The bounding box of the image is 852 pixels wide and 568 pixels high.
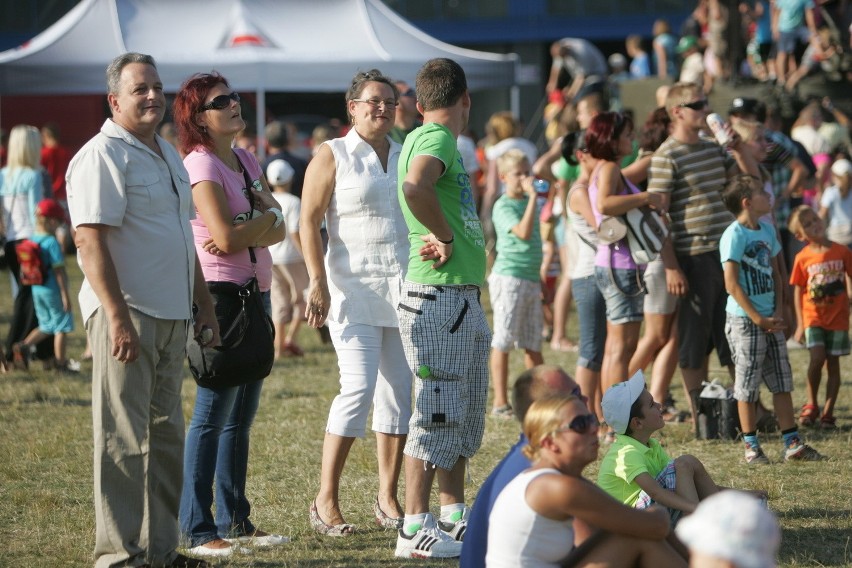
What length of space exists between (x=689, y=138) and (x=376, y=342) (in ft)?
8.78

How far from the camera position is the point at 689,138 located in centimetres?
671

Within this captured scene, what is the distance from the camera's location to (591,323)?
7.06 m

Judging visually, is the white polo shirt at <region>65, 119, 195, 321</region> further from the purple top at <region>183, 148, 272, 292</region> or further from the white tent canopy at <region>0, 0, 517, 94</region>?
the white tent canopy at <region>0, 0, 517, 94</region>

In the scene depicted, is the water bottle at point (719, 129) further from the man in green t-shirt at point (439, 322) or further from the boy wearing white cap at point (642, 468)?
the man in green t-shirt at point (439, 322)

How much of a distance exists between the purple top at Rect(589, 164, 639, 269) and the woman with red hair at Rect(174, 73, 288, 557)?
2345 mm

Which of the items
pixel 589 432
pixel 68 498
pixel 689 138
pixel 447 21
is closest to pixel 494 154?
pixel 689 138

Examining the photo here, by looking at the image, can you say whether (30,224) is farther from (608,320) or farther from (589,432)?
(589,432)

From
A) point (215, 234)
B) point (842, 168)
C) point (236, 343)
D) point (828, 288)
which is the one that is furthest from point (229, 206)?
point (842, 168)

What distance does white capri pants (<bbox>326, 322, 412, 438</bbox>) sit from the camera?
4.91m

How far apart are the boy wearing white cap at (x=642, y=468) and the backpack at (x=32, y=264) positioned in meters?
6.08

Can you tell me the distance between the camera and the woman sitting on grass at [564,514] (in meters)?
3.36

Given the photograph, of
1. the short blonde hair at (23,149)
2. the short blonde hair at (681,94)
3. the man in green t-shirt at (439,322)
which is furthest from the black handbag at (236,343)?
the short blonde hair at (23,149)

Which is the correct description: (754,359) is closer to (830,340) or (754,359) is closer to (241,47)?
(830,340)

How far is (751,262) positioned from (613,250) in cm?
77
